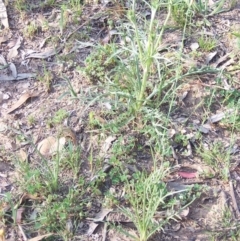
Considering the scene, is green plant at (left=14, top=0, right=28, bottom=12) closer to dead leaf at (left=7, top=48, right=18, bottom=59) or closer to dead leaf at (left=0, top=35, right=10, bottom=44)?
dead leaf at (left=0, top=35, right=10, bottom=44)

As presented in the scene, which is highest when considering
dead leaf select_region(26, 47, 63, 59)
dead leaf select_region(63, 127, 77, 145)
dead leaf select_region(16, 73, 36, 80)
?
dead leaf select_region(26, 47, 63, 59)

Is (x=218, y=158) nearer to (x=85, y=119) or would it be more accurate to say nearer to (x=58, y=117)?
(x=85, y=119)

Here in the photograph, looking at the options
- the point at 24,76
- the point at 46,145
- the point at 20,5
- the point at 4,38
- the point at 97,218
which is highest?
the point at 20,5

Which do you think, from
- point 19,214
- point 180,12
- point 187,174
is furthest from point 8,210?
point 180,12

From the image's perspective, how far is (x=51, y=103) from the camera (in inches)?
122

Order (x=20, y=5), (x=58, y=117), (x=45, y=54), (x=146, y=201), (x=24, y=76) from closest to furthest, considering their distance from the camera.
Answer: (x=146, y=201) → (x=58, y=117) → (x=24, y=76) → (x=45, y=54) → (x=20, y=5)

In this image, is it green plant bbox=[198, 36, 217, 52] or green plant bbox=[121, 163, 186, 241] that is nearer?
green plant bbox=[121, 163, 186, 241]

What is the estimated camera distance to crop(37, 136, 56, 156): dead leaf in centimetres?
286

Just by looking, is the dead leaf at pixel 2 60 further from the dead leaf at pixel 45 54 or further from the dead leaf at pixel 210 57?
the dead leaf at pixel 210 57

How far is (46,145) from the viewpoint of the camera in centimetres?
289

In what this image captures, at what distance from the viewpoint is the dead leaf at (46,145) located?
2.86 meters

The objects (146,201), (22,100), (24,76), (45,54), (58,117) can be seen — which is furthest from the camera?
(45,54)

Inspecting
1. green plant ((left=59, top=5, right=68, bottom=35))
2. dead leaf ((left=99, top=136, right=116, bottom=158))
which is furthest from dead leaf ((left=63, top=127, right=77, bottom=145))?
green plant ((left=59, top=5, right=68, bottom=35))

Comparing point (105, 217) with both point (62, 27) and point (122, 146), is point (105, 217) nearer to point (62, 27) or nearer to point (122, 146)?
point (122, 146)
